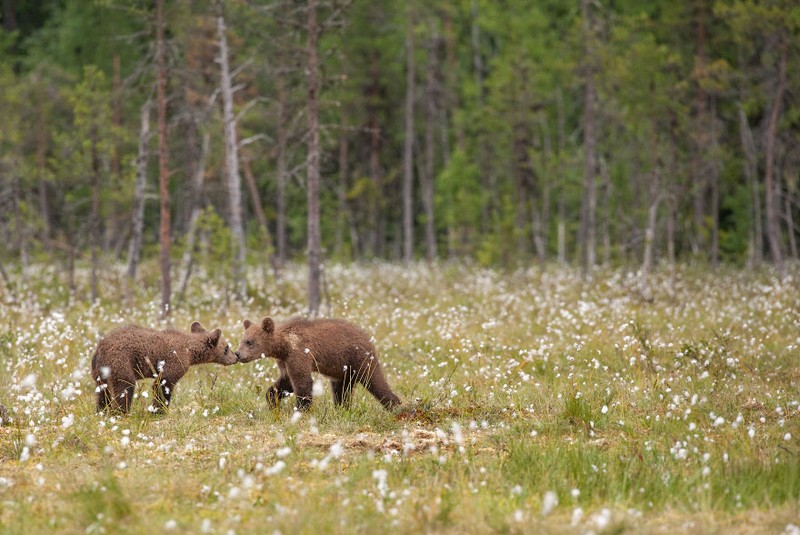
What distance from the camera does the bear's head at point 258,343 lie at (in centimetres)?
1013

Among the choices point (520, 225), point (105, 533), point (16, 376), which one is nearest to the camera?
point (105, 533)

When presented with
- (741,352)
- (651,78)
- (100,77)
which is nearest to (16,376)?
(741,352)

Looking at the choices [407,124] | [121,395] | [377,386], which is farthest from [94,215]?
[407,124]

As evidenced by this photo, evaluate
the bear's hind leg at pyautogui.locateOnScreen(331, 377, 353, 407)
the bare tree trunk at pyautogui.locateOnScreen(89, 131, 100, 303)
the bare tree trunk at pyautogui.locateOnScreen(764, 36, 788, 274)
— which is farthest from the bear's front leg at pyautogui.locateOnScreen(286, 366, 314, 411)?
the bare tree trunk at pyautogui.locateOnScreen(764, 36, 788, 274)

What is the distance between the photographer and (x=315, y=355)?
10023 mm

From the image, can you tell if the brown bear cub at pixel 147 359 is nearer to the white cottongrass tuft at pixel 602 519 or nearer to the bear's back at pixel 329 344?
the bear's back at pixel 329 344

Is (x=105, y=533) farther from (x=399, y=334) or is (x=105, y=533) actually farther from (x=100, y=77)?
(x=100, y=77)

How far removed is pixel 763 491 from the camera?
6465mm

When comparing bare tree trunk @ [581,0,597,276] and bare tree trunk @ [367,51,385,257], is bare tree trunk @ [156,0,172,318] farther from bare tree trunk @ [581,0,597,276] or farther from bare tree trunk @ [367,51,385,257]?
bare tree trunk @ [367,51,385,257]

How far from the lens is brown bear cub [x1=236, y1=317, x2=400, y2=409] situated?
9938 millimetres

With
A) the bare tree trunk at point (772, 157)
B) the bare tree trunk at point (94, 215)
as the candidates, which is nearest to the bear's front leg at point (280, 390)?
the bare tree trunk at point (94, 215)

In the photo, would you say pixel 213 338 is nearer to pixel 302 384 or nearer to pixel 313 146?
pixel 302 384

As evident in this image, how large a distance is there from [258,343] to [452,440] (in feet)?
10.4

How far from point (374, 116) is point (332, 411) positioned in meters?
34.4
